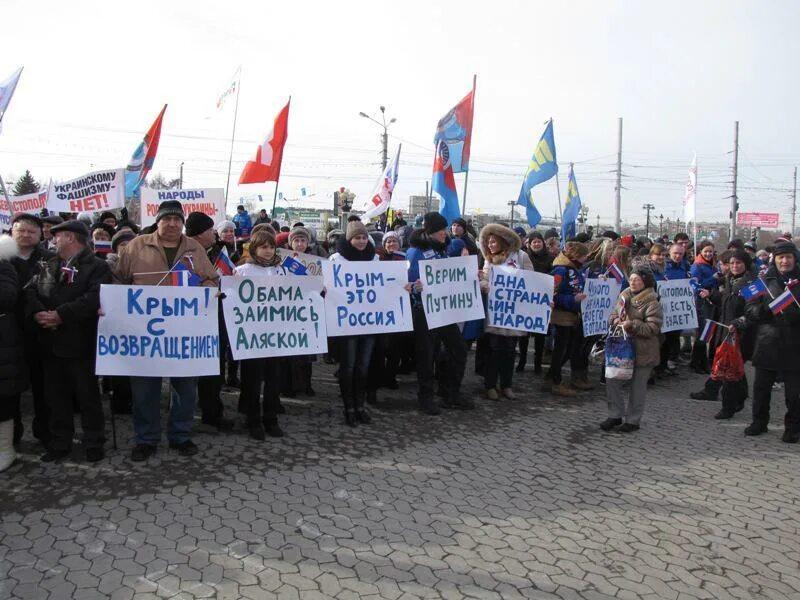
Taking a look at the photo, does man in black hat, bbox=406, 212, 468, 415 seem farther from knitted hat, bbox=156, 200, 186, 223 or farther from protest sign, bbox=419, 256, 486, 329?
knitted hat, bbox=156, 200, 186, 223

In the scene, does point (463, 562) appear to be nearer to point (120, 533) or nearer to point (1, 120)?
point (120, 533)

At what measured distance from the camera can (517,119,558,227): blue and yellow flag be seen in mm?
11820

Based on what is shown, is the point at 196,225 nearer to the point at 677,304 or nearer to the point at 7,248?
the point at 7,248

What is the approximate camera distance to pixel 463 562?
3588 mm

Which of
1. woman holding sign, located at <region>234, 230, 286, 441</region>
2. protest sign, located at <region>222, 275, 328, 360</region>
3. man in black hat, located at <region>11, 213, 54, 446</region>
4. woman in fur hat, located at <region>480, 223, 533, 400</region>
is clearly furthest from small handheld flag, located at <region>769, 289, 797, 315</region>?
man in black hat, located at <region>11, 213, 54, 446</region>

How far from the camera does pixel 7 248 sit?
4652 mm

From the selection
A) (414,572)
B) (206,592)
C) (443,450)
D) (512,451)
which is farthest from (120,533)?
(512,451)

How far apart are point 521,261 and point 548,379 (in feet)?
5.55

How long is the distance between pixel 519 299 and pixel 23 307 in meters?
5.08

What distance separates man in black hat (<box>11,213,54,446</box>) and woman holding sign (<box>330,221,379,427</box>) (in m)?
2.62

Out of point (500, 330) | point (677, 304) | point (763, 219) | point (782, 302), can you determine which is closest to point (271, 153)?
point (500, 330)

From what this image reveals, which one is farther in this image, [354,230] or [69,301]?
[354,230]

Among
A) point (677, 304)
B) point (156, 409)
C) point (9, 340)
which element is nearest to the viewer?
point (9, 340)

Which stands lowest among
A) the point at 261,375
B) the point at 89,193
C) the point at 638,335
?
the point at 261,375
